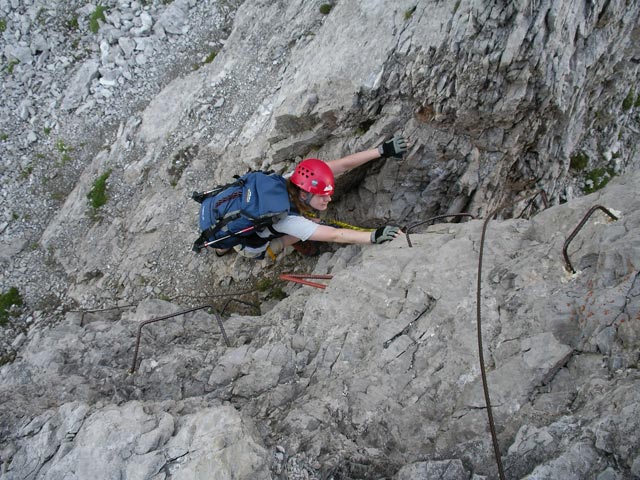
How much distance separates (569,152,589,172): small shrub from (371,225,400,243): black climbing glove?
9.24 metres

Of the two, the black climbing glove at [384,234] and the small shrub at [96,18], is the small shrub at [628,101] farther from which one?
the small shrub at [96,18]

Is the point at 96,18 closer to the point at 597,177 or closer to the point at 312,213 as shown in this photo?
the point at 312,213

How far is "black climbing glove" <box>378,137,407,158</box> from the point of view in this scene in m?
9.91

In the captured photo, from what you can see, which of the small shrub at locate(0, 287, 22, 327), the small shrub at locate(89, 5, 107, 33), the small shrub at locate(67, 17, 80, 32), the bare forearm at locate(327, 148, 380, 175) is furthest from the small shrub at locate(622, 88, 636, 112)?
the small shrub at locate(0, 287, 22, 327)

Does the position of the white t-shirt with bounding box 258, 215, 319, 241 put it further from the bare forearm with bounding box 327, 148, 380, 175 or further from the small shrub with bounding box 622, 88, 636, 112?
the small shrub with bounding box 622, 88, 636, 112

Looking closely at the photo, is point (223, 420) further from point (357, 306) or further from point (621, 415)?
point (621, 415)

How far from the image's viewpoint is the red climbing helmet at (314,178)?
8.91 meters

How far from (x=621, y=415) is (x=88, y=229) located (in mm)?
13937

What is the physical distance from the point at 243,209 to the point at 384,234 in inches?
109

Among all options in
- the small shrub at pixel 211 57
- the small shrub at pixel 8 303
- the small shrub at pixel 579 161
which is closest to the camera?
the small shrub at pixel 8 303

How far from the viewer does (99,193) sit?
14.1 m

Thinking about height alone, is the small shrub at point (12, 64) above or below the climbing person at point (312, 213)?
above

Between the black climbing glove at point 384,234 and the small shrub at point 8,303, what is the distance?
439 inches

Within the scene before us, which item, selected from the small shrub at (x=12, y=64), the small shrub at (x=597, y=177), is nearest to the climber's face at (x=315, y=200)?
the small shrub at (x=597, y=177)
